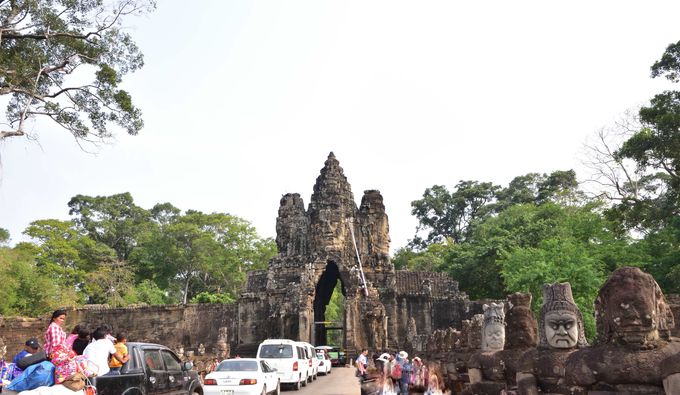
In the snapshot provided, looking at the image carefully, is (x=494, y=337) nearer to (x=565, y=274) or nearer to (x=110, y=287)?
(x=565, y=274)

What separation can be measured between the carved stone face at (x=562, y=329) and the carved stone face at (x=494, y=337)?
276 centimetres

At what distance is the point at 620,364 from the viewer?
15.6ft

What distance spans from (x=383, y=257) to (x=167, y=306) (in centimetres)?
1536

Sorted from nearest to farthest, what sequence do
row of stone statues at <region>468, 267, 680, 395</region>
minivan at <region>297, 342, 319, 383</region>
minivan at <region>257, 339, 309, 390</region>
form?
row of stone statues at <region>468, 267, 680, 395</region>
minivan at <region>257, 339, 309, 390</region>
minivan at <region>297, 342, 319, 383</region>

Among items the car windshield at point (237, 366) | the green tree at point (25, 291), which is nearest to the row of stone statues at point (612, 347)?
the car windshield at point (237, 366)

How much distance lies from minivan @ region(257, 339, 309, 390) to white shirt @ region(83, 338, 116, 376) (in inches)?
391

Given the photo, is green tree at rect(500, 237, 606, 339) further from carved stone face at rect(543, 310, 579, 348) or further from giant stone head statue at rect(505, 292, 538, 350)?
carved stone face at rect(543, 310, 579, 348)

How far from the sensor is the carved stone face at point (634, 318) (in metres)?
4.70

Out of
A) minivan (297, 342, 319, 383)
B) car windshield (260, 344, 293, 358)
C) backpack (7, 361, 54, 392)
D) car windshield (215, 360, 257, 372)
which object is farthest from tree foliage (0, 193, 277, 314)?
backpack (7, 361, 54, 392)

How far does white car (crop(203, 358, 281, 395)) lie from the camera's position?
12.3 meters

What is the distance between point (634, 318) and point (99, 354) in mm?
6376

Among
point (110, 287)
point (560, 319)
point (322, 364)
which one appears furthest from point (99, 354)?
point (110, 287)

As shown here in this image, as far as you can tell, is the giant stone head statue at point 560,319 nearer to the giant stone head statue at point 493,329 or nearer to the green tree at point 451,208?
the giant stone head statue at point 493,329

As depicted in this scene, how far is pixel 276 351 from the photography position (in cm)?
1800
